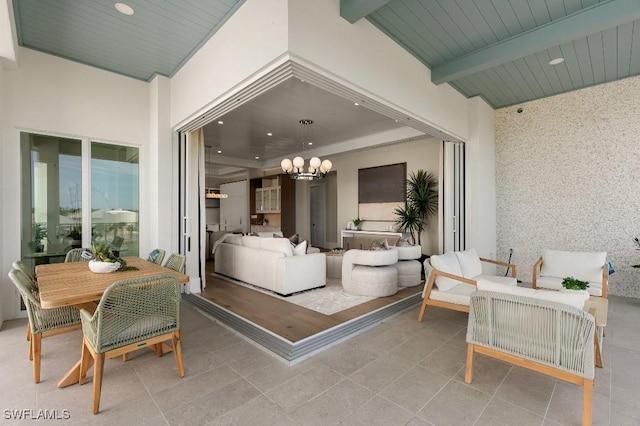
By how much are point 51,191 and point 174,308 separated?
3.18 metres

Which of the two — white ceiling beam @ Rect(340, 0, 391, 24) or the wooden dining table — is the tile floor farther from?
white ceiling beam @ Rect(340, 0, 391, 24)

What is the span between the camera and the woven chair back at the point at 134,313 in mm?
1938

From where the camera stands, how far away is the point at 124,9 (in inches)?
119

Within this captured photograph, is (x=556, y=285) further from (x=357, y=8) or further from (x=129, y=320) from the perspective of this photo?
(x=129, y=320)

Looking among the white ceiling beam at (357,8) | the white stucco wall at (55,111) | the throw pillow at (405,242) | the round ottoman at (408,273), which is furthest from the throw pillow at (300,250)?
the white ceiling beam at (357,8)

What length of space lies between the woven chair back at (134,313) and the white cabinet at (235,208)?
8848mm

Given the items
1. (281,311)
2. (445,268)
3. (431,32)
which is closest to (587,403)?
(445,268)

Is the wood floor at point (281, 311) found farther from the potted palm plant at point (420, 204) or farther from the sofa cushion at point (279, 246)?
Result: the potted palm plant at point (420, 204)

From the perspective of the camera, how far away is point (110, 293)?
6.27ft

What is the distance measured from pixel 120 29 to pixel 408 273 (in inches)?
207

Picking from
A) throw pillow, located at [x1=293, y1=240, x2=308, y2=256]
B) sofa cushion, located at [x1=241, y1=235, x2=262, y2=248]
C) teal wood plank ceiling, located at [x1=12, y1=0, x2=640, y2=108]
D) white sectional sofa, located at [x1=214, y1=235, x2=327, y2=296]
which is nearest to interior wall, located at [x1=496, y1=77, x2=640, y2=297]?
teal wood plank ceiling, located at [x1=12, y1=0, x2=640, y2=108]

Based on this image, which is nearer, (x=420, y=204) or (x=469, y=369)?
(x=469, y=369)

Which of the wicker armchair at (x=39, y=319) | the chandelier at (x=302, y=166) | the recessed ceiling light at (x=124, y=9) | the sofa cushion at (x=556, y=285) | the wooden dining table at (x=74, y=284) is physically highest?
the recessed ceiling light at (x=124, y=9)

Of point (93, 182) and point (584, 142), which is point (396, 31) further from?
point (93, 182)
